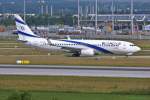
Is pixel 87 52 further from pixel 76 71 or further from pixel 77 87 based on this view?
pixel 77 87

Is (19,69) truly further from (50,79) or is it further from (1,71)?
(50,79)

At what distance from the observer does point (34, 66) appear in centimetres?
7306

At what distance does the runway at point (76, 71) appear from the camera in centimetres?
6262

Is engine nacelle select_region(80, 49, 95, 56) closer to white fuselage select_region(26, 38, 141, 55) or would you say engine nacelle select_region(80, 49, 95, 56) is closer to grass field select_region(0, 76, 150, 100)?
white fuselage select_region(26, 38, 141, 55)

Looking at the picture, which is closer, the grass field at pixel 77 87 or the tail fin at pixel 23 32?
the grass field at pixel 77 87

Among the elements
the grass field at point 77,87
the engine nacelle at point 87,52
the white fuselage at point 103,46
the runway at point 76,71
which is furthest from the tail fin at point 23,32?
the grass field at point 77,87

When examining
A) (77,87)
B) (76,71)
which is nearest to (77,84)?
(77,87)

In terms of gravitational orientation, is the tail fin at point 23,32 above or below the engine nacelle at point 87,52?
above

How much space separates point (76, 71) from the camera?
217ft

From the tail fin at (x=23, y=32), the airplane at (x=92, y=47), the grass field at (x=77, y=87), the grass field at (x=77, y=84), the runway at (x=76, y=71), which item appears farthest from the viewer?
Answer: the tail fin at (x=23, y=32)

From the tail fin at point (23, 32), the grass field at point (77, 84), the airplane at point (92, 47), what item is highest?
the tail fin at point (23, 32)

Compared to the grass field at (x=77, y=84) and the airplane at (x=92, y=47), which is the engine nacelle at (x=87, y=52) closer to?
the airplane at (x=92, y=47)

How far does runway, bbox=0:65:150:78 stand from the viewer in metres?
62.6

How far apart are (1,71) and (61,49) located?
3361cm
